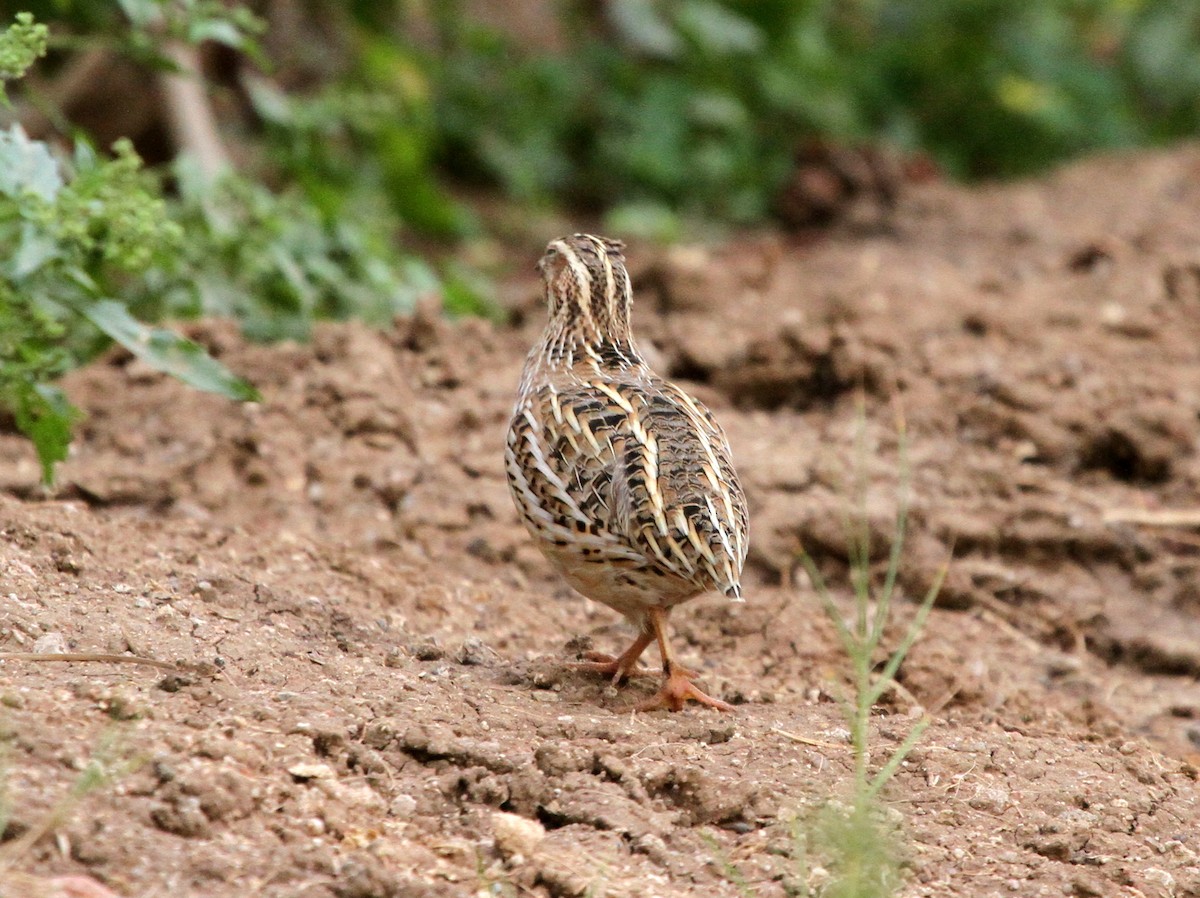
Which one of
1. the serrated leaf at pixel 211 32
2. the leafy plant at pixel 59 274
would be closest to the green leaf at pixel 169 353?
the leafy plant at pixel 59 274

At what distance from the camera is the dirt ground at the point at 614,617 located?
3959 millimetres

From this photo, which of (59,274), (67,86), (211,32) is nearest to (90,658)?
(59,274)

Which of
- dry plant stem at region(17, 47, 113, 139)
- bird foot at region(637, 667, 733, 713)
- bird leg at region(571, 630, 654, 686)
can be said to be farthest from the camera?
dry plant stem at region(17, 47, 113, 139)

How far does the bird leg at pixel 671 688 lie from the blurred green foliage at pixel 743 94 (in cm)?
792

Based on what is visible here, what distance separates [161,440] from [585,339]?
2.24 metres

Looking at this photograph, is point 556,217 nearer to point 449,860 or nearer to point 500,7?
point 500,7

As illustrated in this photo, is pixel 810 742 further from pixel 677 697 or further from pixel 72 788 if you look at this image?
pixel 72 788

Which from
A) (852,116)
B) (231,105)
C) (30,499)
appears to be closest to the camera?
(30,499)

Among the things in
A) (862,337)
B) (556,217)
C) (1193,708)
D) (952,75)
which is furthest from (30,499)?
(952,75)

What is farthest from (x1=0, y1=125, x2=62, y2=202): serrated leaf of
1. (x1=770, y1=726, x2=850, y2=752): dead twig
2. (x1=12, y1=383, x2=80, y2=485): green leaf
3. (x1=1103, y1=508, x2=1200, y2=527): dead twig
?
(x1=1103, y1=508, x2=1200, y2=527): dead twig

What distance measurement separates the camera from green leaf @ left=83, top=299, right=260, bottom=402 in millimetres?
5816

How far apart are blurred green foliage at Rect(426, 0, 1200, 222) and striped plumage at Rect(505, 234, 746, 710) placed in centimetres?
744

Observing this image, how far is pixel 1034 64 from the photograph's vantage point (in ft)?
46.0

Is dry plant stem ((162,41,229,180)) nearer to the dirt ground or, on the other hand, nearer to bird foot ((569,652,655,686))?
the dirt ground
